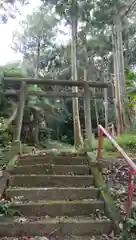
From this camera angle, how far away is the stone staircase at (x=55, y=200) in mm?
3158

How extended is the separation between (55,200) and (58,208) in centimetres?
25

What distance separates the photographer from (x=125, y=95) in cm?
999

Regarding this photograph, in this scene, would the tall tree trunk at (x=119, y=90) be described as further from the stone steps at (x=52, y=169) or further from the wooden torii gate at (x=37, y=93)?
the stone steps at (x=52, y=169)

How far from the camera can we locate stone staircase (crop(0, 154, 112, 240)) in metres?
3.16

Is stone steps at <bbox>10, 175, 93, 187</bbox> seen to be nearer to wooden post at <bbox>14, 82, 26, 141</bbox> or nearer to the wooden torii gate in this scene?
the wooden torii gate

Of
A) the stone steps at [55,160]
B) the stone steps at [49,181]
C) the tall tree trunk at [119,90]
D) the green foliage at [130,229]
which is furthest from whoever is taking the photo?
the tall tree trunk at [119,90]

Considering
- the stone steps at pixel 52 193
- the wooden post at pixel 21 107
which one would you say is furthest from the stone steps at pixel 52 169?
the wooden post at pixel 21 107

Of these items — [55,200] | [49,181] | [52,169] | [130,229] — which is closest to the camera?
[130,229]

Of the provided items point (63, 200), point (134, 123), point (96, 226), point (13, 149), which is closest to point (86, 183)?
point (63, 200)

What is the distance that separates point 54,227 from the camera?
3170 mm

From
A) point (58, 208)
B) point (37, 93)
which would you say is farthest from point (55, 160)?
point (37, 93)

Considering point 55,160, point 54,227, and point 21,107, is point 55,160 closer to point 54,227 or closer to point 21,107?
point 54,227

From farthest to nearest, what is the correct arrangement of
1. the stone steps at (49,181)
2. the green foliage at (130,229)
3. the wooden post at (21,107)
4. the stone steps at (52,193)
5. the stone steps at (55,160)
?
the wooden post at (21,107)
the stone steps at (55,160)
the stone steps at (49,181)
the stone steps at (52,193)
the green foliage at (130,229)

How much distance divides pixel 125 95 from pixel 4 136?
17.8 ft
